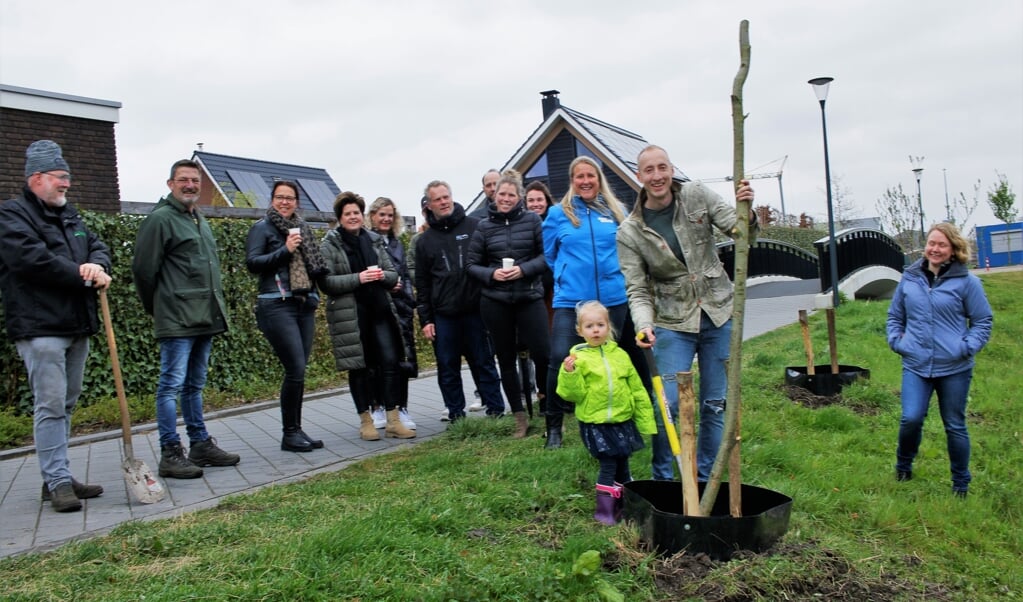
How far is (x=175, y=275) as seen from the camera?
5.52 m

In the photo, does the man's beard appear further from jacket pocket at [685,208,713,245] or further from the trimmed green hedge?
jacket pocket at [685,208,713,245]

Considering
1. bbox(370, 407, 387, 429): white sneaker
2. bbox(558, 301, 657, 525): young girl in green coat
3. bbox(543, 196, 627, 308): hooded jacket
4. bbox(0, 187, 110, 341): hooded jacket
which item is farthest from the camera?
bbox(370, 407, 387, 429): white sneaker

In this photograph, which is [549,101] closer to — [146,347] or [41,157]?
[146,347]

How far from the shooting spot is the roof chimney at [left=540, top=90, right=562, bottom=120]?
2895 centimetres

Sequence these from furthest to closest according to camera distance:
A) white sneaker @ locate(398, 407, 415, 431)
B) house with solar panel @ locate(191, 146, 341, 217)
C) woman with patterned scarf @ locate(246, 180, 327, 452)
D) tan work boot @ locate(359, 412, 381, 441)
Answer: house with solar panel @ locate(191, 146, 341, 217), white sneaker @ locate(398, 407, 415, 431), tan work boot @ locate(359, 412, 381, 441), woman with patterned scarf @ locate(246, 180, 327, 452)

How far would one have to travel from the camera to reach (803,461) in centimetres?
553

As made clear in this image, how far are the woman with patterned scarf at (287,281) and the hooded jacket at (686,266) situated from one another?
2.85 metres

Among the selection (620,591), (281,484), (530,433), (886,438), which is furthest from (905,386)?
(281,484)

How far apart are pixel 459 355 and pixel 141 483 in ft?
9.38

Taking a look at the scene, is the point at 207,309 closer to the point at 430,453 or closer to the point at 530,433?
the point at 430,453

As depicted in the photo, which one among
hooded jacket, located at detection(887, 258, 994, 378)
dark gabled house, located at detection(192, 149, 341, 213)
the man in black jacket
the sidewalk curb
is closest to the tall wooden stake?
hooded jacket, located at detection(887, 258, 994, 378)

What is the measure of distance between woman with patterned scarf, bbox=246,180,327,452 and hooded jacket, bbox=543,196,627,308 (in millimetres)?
2037

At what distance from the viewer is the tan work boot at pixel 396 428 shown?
6.86 m

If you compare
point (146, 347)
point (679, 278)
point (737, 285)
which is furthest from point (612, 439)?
point (146, 347)
